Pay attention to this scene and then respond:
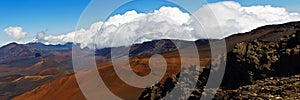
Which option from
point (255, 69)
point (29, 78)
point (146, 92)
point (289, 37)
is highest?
point (289, 37)

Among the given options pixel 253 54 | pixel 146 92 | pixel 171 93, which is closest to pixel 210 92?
pixel 171 93

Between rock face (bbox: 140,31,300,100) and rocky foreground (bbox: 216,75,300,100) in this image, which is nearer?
rocky foreground (bbox: 216,75,300,100)

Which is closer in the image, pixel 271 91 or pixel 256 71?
pixel 271 91

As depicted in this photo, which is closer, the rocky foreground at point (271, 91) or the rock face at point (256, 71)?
the rocky foreground at point (271, 91)

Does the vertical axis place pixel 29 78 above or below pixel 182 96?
below

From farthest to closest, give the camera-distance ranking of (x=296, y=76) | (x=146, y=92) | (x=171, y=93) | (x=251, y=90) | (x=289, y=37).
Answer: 1. (x=146, y=92)
2. (x=289, y=37)
3. (x=171, y=93)
4. (x=296, y=76)
5. (x=251, y=90)

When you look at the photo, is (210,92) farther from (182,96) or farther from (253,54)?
(253,54)

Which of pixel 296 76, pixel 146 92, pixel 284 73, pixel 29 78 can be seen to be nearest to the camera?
pixel 296 76

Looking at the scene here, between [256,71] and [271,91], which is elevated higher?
[256,71]
